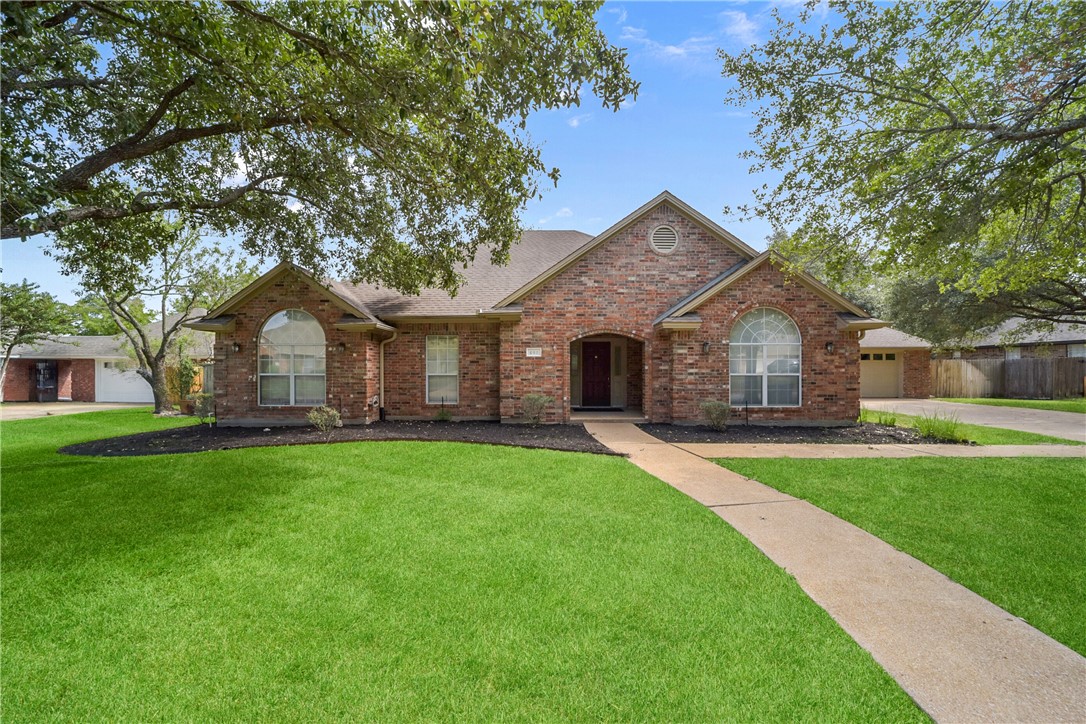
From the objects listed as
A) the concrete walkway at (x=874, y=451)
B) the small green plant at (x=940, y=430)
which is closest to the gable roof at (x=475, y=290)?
the concrete walkway at (x=874, y=451)

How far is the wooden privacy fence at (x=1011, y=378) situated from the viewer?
77.0 ft

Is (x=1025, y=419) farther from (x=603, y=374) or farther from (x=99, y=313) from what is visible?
(x=99, y=313)

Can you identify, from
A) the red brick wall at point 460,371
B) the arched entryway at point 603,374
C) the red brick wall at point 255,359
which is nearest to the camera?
the red brick wall at point 255,359

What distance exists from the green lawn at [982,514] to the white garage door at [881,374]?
16.7 m

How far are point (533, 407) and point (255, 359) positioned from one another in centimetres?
774

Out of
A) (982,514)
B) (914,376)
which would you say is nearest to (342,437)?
(982,514)

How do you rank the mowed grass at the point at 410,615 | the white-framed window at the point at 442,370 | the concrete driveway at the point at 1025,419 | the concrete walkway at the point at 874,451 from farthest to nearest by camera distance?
the white-framed window at the point at 442,370 < the concrete driveway at the point at 1025,419 < the concrete walkway at the point at 874,451 < the mowed grass at the point at 410,615

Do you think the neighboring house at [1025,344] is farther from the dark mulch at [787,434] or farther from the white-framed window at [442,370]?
the white-framed window at [442,370]

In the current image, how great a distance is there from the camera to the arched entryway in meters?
15.9

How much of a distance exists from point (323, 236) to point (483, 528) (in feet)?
27.9

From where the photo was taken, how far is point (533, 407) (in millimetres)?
12508

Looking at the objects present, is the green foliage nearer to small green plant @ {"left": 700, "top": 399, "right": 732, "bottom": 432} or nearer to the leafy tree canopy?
the leafy tree canopy

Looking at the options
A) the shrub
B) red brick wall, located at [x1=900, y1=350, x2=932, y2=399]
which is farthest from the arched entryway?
red brick wall, located at [x1=900, y1=350, x2=932, y2=399]

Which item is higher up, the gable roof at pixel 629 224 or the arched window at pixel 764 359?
the gable roof at pixel 629 224
